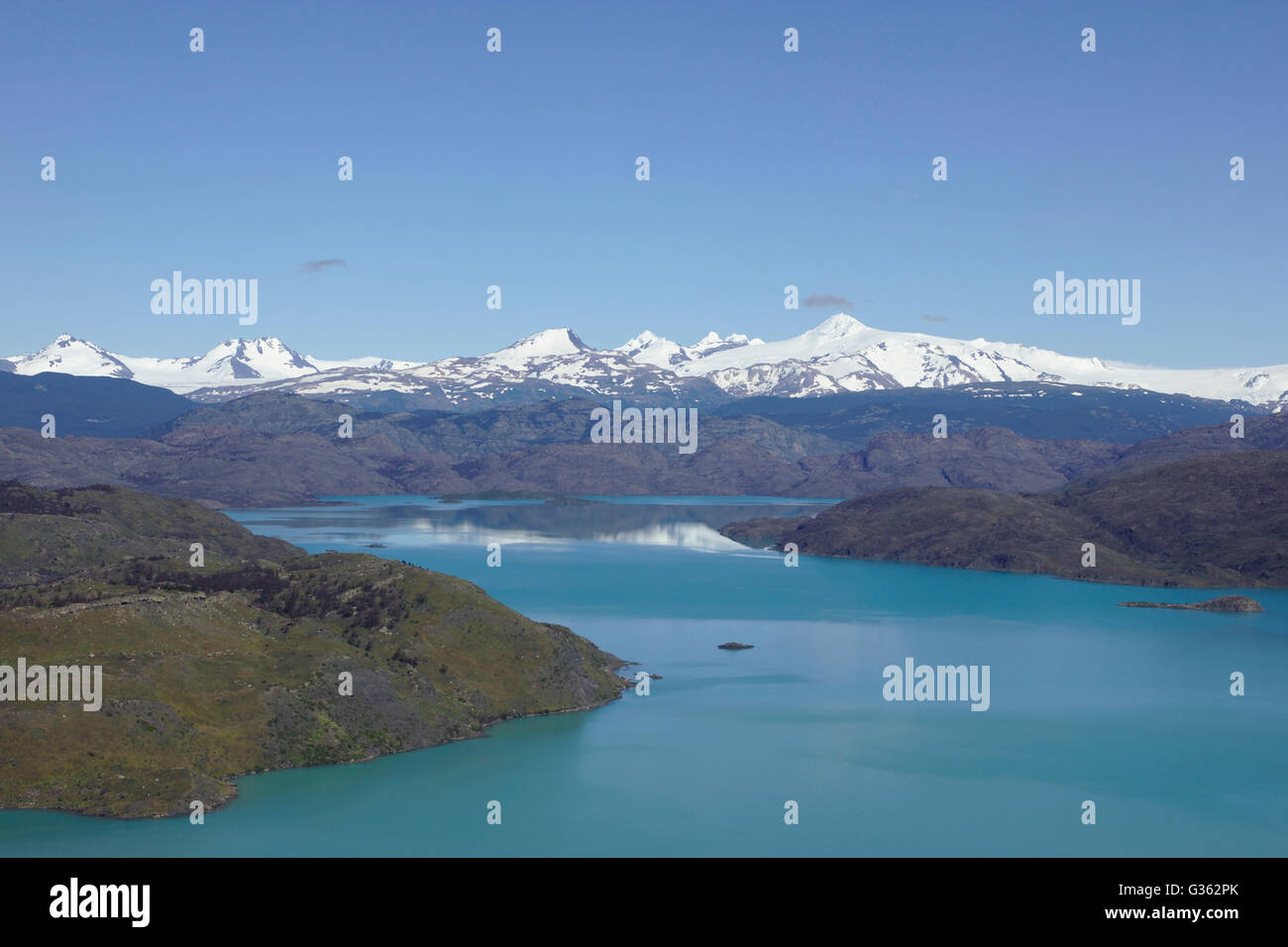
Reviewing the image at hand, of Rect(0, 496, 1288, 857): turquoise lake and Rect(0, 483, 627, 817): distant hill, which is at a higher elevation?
Rect(0, 483, 627, 817): distant hill

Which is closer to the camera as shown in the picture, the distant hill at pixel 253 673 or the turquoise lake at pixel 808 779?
the turquoise lake at pixel 808 779

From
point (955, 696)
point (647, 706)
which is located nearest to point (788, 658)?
point (955, 696)

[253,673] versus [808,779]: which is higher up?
[253,673]

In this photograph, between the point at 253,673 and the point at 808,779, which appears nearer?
the point at 808,779

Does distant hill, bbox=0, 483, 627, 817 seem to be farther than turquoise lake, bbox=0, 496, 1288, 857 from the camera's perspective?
Yes

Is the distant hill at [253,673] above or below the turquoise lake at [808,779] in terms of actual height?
above
